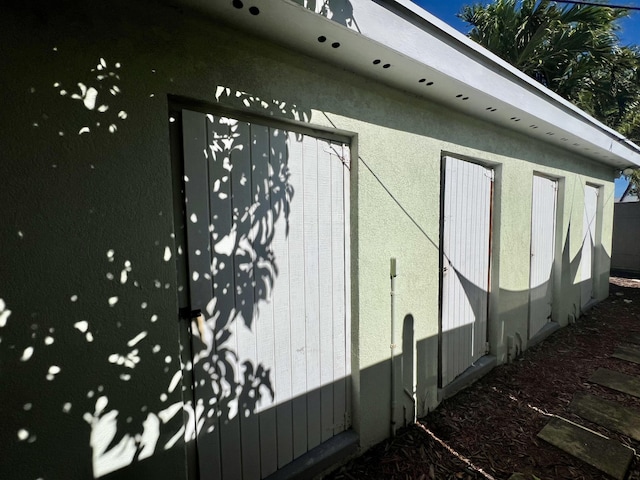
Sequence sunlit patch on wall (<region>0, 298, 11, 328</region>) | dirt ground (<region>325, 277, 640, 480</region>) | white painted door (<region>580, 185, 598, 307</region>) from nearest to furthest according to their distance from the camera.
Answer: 1. sunlit patch on wall (<region>0, 298, 11, 328</region>)
2. dirt ground (<region>325, 277, 640, 480</region>)
3. white painted door (<region>580, 185, 598, 307</region>)

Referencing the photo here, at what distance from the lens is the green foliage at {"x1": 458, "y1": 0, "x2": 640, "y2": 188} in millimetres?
5930

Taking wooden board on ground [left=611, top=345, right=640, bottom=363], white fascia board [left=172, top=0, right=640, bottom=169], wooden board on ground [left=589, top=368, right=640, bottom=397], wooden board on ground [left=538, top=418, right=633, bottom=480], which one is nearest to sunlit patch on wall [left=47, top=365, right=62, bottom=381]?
white fascia board [left=172, top=0, right=640, bottom=169]

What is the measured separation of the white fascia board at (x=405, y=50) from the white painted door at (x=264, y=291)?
590 mm

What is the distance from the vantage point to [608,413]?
3.21m

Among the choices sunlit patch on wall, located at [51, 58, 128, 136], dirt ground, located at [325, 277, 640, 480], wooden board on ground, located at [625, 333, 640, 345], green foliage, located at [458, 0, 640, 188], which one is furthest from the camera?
green foliage, located at [458, 0, 640, 188]

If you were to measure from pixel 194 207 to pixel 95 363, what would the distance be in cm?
95

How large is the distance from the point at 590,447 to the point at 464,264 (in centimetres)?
195

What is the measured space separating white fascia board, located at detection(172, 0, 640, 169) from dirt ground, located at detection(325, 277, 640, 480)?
3.23 m

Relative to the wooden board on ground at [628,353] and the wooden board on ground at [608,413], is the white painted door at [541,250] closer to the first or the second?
the wooden board on ground at [628,353]

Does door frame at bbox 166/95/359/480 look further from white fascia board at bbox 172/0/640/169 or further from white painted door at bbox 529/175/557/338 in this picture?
white painted door at bbox 529/175/557/338

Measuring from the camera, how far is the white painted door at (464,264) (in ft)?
11.2

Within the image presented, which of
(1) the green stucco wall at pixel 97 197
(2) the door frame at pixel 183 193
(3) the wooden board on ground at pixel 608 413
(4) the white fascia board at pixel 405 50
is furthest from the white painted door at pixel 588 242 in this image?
(2) the door frame at pixel 183 193

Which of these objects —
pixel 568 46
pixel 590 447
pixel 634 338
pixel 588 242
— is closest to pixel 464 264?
pixel 590 447

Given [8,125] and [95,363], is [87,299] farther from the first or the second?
[8,125]
